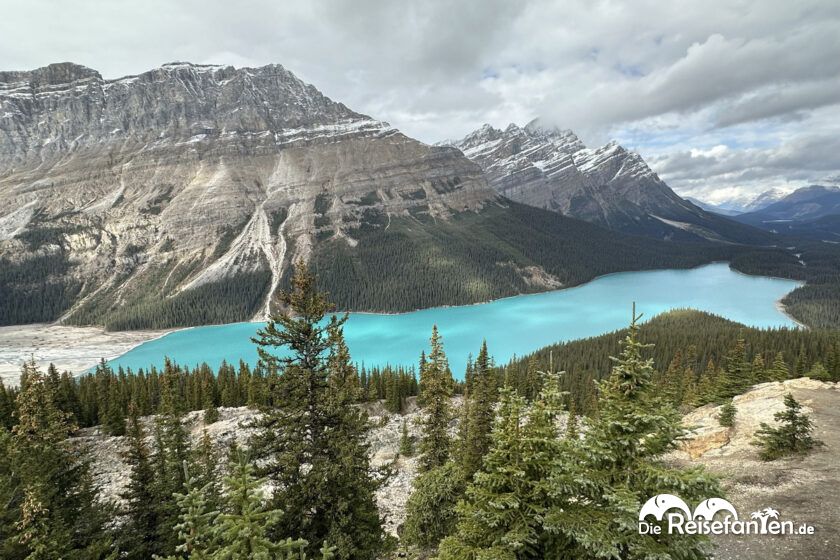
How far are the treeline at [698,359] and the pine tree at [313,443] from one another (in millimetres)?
33266

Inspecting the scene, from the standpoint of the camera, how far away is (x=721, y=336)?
87.9 meters

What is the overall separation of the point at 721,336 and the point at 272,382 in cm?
10393

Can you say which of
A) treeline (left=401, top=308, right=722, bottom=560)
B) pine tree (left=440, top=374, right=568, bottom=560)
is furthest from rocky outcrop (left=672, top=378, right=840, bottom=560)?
pine tree (left=440, top=374, right=568, bottom=560)

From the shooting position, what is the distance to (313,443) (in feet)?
40.9

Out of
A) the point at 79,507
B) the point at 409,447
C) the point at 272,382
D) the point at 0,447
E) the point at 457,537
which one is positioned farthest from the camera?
the point at 409,447

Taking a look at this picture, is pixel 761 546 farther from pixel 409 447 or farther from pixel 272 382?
pixel 409 447

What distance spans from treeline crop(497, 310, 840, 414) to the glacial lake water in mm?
18225

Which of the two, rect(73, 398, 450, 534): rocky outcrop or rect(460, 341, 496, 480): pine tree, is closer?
rect(460, 341, 496, 480): pine tree

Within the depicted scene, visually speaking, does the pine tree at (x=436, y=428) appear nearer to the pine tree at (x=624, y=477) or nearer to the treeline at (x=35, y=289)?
the pine tree at (x=624, y=477)

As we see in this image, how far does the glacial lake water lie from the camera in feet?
372

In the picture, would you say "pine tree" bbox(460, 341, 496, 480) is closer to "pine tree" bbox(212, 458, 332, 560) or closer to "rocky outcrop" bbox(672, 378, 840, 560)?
"rocky outcrop" bbox(672, 378, 840, 560)

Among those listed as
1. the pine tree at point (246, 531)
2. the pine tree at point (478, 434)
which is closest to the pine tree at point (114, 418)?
the pine tree at point (478, 434)

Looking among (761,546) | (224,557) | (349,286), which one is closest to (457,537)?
(224,557)

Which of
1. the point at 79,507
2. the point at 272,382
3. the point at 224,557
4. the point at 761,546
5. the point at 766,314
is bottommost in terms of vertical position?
the point at 766,314
